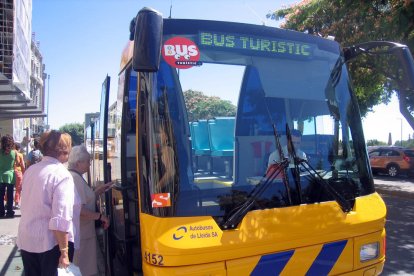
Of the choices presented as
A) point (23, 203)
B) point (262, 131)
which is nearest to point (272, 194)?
point (262, 131)

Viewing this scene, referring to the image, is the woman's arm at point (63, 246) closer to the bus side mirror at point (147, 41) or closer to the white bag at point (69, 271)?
the white bag at point (69, 271)

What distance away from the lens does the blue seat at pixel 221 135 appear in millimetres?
3236

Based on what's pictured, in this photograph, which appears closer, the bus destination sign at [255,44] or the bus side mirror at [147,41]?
the bus side mirror at [147,41]

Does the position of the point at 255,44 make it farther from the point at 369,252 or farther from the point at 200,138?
the point at 369,252

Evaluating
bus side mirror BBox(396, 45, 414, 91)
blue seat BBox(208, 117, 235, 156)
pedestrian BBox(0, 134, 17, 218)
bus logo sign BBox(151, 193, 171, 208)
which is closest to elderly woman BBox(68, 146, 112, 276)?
bus logo sign BBox(151, 193, 171, 208)

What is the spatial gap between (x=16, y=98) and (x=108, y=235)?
775cm

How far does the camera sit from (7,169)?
8883 millimetres

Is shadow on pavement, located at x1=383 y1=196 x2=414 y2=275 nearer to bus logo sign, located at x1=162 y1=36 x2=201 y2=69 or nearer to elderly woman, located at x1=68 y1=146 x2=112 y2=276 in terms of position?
elderly woman, located at x1=68 y1=146 x2=112 y2=276

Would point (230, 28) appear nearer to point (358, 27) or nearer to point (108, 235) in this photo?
point (108, 235)

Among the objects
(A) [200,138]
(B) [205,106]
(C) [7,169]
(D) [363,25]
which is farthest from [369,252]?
(D) [363,25]

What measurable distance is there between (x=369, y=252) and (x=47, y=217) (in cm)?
267

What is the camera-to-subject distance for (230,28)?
10.9ft

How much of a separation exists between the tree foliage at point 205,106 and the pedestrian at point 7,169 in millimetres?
6999

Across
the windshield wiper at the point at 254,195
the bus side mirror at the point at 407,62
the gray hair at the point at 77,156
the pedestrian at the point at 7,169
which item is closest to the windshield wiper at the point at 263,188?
the windshield wiper at the point at 254,195
